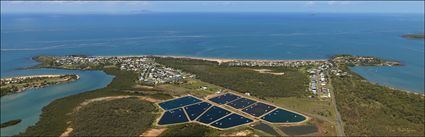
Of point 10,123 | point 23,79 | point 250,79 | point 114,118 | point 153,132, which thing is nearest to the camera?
point 10,123

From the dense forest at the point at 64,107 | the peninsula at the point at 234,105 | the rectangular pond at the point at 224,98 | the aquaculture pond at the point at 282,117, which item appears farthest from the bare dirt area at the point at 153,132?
the aquaculture pond at the point at 282,117

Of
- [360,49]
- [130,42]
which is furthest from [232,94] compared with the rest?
[130,42]

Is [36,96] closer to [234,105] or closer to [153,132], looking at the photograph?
[153,132]

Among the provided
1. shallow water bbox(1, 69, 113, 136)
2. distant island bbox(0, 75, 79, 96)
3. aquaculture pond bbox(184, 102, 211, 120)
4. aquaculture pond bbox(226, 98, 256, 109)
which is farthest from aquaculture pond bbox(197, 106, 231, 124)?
distant island bbox(0, 75, 79, 96)

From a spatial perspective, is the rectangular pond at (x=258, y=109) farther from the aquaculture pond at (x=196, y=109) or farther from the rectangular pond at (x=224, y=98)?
the aquaculture pond at (x=196, y=109)

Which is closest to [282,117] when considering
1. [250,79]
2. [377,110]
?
[377,110]

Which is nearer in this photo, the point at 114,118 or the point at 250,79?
the point at 114,118

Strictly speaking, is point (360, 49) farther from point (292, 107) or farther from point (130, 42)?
point (130, 42)
